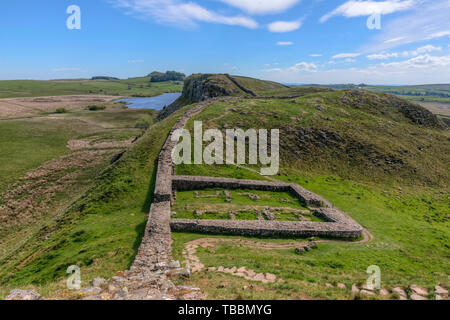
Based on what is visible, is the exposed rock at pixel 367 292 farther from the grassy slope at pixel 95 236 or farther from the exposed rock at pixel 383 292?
the grassy slope at pixel 95 236

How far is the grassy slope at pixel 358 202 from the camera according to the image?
46.0 feet

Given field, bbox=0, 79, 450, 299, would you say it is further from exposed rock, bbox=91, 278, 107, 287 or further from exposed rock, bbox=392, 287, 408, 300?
exposed rock, bbox=91, 278, 107, 287

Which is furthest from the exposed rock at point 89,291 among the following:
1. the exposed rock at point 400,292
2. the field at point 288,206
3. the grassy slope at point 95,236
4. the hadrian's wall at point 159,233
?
the exposed rock at point 400,292

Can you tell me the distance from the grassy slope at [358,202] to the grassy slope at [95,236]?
4582mm

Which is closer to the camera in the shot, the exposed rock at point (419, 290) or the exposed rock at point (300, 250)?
the exposed rock at point (419, 290)

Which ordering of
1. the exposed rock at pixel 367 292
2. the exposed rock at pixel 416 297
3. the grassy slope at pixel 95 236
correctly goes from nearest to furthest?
the exposed rock at pixel 416 297 → the exposed rock at pixel 367 292 → the grassy slope at pixel 95 236

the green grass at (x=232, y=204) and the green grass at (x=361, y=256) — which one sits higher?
the green grass at (x=232, y=204)

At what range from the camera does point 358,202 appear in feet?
98.3

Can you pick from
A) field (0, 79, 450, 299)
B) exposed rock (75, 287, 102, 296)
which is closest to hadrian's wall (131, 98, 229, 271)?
field (0, 79, 450, 299)

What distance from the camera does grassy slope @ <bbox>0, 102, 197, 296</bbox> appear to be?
1593 cm

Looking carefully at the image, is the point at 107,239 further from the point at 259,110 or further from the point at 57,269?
the point at 259,110

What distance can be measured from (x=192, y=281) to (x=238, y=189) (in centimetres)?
A: 1813
